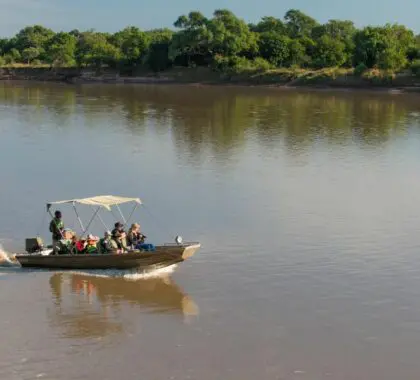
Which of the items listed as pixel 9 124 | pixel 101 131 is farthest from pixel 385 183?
pixel 9 124

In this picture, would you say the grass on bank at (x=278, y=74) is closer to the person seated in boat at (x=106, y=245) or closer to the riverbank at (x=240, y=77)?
the riverbank at (x=240, y=77)

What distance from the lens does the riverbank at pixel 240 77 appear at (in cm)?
7456

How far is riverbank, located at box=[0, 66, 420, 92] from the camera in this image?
74.6 metres

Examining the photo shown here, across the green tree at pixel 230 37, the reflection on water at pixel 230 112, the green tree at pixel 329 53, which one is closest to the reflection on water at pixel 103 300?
the reflection on water at pixel 230 112

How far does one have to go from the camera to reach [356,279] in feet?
53.8

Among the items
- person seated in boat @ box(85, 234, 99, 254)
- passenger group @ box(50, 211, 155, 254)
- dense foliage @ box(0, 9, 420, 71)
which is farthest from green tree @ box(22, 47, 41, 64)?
person seated in boat @ box(85, 234, 99, 254)

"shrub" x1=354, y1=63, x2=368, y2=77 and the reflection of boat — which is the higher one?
"shrub" x1=354, y1=63, x2=368, y2=77

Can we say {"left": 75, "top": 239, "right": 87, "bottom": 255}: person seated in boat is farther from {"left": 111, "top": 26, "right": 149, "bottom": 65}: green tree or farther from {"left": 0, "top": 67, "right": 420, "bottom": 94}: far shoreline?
{"left": 111, "top": 26, "right": 149, "bottom": 65}: green tree

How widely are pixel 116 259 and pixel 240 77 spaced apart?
71.6 metres

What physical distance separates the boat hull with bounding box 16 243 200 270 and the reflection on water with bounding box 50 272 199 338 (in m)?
0.29

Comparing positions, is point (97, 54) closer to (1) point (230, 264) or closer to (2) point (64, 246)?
(2) point (64, 246)

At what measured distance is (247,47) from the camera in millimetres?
89312

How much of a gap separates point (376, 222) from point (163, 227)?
655cm

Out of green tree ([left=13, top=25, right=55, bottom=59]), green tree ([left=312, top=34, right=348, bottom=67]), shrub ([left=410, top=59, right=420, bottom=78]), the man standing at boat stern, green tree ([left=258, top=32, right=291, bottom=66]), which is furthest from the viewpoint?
green tree ([left=13, top=25, right=55, bottom=59])
